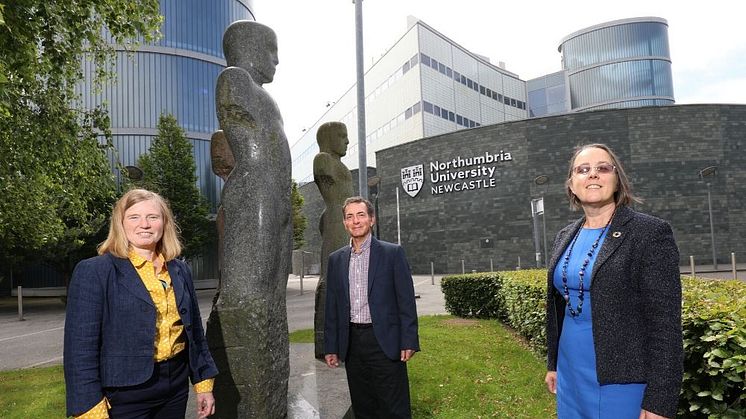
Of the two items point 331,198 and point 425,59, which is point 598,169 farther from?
point 425,59

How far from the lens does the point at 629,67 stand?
54844 millimetres

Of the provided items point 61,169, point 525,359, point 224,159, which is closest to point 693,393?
point 525,359

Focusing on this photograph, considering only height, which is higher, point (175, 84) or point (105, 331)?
point (175, 84)

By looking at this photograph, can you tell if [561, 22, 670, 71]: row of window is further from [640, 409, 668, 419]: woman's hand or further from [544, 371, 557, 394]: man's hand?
[640, 409, 668, 419]: woman's hand

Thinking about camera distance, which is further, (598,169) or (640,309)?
(598,169)

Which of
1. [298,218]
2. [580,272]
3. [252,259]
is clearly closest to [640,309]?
[580,272]

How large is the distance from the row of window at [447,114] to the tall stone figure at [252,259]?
1348 inches

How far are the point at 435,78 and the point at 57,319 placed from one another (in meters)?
29.5

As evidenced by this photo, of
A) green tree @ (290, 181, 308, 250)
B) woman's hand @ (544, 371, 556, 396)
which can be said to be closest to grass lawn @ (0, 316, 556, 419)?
woman's hand @ (544, 371, 556, 396)

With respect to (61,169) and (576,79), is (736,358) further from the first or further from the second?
(576,79)

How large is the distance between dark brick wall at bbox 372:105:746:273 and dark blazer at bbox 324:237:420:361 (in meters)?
25.7

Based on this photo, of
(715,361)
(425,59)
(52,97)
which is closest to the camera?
(715,361)

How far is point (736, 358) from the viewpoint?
250 centimetres

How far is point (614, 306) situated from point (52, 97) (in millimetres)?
8492
